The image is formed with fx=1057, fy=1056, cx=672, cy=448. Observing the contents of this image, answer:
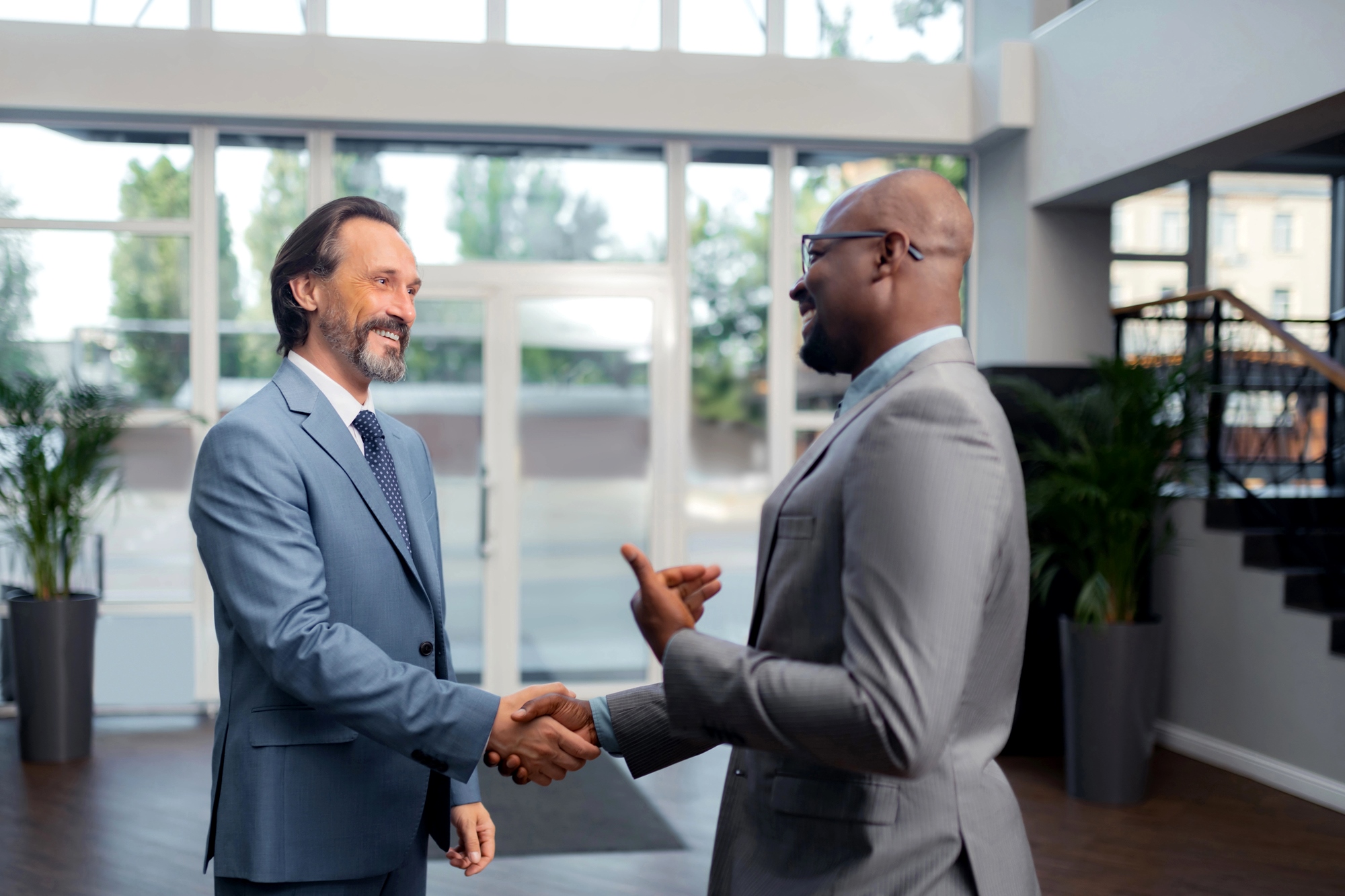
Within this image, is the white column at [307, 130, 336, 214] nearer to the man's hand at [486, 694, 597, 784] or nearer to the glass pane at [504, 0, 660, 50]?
the glass pane at [504, 0, 660, 50]

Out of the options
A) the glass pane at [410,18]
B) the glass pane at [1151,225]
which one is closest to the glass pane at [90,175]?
the glass pane at [410,18]

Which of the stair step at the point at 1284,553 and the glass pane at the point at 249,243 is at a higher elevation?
the glass pane at the point at 249,243

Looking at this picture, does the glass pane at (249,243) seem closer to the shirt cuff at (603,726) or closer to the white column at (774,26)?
the white column at (774,26)

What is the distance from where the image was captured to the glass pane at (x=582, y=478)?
21.0ft

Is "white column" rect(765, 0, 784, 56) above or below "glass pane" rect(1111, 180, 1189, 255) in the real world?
above

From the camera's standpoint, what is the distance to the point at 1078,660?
15.1 ft

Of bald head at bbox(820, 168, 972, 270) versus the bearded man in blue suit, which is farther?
the bearded man in blue suit

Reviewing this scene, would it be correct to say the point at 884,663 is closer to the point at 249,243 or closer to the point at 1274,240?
the point at 249,243

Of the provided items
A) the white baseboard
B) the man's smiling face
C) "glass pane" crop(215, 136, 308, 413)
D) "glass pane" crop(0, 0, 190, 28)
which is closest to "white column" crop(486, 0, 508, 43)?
"glass pane" crop(215, 136, 308, 413)

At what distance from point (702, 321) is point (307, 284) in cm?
482

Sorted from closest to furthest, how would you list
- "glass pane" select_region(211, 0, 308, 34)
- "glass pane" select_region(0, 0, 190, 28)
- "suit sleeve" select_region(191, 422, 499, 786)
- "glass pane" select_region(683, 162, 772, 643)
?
"suit sleeve" select_region(191, 422, 499, 786), "glass pane" select_region(0, 0, 190, 28), "glass pane" select_region(211, 0, 308, 34), "glass pane" select_region(683, 162, 772, 643)

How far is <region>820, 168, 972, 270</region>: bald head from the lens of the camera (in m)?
1.22

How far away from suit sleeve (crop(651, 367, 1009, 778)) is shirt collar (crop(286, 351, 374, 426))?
974 millimetres

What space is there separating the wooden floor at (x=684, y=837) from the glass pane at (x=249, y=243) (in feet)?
7.27
